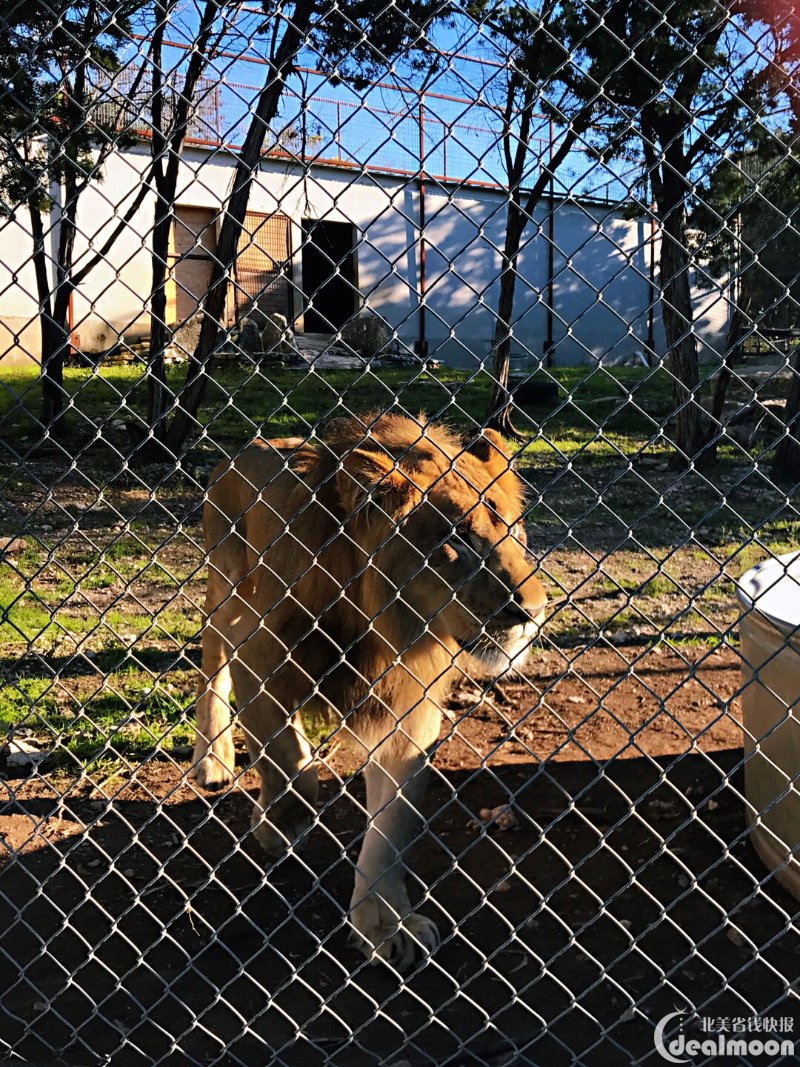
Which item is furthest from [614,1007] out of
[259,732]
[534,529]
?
[534,529]

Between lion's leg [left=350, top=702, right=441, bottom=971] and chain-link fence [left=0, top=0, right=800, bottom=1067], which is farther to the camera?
lion's leg [left=350, top=702, right=441, bottom=971]

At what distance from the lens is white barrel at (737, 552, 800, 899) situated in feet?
10.8

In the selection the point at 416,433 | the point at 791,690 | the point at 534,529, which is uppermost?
the point at 416,433

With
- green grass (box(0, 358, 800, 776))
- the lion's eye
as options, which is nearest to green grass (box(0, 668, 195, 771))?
green grass (box(0, 358, 800, 776))

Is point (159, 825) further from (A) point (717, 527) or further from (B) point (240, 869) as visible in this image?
(A) point (717, 527)

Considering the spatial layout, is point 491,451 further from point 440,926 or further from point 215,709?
point 215,709

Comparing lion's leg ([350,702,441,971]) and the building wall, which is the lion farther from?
the building wall

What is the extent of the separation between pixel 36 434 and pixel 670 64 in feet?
28.4

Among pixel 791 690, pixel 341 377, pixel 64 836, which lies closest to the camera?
pixel 791 690

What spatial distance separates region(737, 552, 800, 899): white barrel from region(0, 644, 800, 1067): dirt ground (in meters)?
0.17

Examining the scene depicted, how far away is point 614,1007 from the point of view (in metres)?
3.02

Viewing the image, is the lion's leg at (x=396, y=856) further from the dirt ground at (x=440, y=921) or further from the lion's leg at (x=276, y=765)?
the lion's leg at (x=276, y=765)

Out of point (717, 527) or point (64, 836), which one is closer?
point (64, 836)

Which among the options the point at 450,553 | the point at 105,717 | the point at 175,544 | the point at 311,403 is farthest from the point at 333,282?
the point at 450,553
